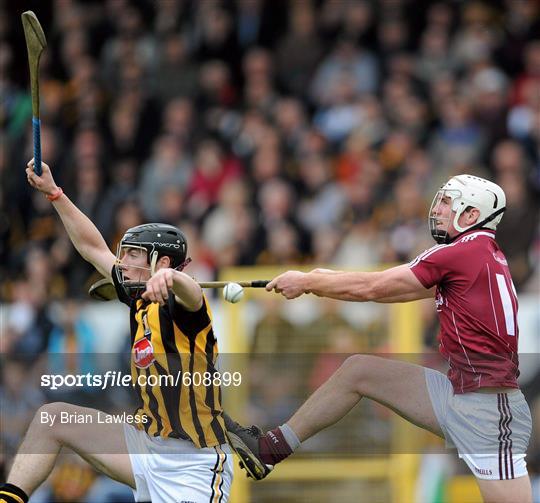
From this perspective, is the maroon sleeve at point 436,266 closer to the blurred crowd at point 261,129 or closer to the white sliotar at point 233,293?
the white sliotar at point 233,293

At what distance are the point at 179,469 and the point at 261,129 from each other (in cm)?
643

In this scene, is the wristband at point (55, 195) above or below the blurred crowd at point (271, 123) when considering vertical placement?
below

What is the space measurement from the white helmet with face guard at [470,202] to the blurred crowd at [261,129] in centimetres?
322

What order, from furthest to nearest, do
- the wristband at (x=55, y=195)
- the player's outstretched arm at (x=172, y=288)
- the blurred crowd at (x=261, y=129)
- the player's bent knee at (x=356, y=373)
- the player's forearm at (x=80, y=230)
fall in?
the blurred crowd at (x=261, y=129) < the player's forearm at (x=80, y=230) < the wristband at (x=55, y=195) < the player's bent knee at (x=356, y=373) < the player's outstretched arm at (x=172, y=288)

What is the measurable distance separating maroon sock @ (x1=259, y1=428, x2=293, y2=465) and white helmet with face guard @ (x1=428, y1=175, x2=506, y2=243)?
1.35 meters

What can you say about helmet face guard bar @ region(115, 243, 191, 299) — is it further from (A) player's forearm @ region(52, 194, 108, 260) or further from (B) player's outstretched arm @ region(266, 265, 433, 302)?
(B) player's outstretched arm @ region(266, 265, 433, 302)

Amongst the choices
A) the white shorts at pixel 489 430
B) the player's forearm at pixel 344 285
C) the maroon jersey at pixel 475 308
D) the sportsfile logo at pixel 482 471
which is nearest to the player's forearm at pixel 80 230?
the player's forearm at pixel 344 285

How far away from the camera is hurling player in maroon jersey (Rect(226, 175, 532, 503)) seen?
6.77 metres

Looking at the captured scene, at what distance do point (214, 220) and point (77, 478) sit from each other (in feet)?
9.54

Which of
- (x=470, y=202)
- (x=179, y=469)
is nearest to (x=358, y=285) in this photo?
(x=470, y=202)

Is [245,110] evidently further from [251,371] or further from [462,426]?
[462,426]

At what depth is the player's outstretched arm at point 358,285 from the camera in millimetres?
6793

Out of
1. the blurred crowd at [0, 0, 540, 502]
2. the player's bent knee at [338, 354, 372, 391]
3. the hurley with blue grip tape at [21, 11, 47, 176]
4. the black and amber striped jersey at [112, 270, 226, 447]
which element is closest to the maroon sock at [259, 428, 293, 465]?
the black and amber striped jersey at [112, 270, 226, 447]

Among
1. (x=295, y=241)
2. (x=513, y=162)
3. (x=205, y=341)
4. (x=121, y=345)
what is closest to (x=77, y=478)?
(x=121, y=345)
